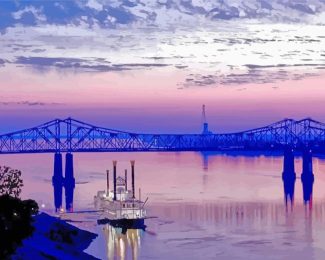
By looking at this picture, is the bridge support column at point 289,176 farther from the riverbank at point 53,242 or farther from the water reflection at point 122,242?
Answer: the riverbank at point 53,242

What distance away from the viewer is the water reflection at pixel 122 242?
90.8 feet

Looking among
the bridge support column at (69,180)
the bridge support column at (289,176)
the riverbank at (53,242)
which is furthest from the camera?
the bridge support column at (69,180)

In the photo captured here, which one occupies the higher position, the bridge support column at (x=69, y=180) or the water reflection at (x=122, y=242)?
the bridge support column at (x=69, y=180)

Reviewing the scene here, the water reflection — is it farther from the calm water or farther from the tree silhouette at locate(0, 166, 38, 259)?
the tree silhouette at locate(0, 166, 38, 259)

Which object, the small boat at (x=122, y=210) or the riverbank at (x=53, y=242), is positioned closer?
the riverbank at (x=53, y=242)

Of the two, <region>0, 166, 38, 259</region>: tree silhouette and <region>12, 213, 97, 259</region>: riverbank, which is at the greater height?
<region>0, 166, 38, 259</region>: tree silhouette

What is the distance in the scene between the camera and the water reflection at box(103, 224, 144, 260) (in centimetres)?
2769

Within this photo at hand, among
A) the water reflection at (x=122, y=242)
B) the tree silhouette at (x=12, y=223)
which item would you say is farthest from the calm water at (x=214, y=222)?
the tree silhouette at (x=12, y=223)

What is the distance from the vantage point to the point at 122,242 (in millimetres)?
30516

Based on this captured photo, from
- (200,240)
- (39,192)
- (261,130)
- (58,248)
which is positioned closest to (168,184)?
(39,192)

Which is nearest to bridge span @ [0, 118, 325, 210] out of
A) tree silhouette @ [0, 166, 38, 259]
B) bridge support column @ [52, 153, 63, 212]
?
bridge support column @ [52, 153, 63, 212]

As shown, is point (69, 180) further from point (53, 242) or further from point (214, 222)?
point (53, 242)

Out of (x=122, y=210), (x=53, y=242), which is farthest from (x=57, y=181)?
(x=53, y=242)

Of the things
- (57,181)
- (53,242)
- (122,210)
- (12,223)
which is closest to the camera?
(12,223)
